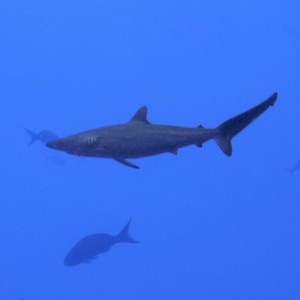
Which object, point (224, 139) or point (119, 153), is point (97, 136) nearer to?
point (119, 153)

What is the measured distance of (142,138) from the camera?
162 inches

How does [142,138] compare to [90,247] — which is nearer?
[142,138]

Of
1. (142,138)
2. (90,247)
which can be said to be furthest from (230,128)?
(90,247)

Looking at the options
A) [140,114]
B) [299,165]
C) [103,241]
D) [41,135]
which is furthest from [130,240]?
[299,165]

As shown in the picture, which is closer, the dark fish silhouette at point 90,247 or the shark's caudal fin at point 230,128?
the shark's caudal fin at point 230,128

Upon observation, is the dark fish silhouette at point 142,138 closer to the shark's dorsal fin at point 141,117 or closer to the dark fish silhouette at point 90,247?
the shark's dorsal fin at point 141,117

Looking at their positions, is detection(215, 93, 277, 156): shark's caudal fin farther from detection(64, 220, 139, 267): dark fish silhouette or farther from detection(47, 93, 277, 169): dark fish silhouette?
detection(64, 220, 139, 267): dark fish silhouette

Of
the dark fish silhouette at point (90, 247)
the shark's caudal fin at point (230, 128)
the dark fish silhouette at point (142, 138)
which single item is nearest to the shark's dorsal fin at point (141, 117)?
the dark fish silhouette at point (142, 138)

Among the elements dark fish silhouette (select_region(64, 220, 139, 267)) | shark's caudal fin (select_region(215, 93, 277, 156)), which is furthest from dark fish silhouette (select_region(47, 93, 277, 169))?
dark fish silhouette (select_region(64, 220, 139, 267))

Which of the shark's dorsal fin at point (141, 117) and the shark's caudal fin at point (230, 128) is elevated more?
the shark's dorsal fin at point (141, 117)

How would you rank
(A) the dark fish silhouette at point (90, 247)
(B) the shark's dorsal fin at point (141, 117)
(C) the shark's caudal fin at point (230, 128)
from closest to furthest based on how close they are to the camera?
(C) the shark's caudal fin at point (230, 128) < (B) the shark's dorsal fin at point (141, 117) < (A) the dark fish silhouette at point (90, 247)

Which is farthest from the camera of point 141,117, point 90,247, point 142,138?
point 90,247

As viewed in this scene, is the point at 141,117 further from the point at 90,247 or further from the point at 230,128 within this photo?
the point at 90,247

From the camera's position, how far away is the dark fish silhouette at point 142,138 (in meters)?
4.07
